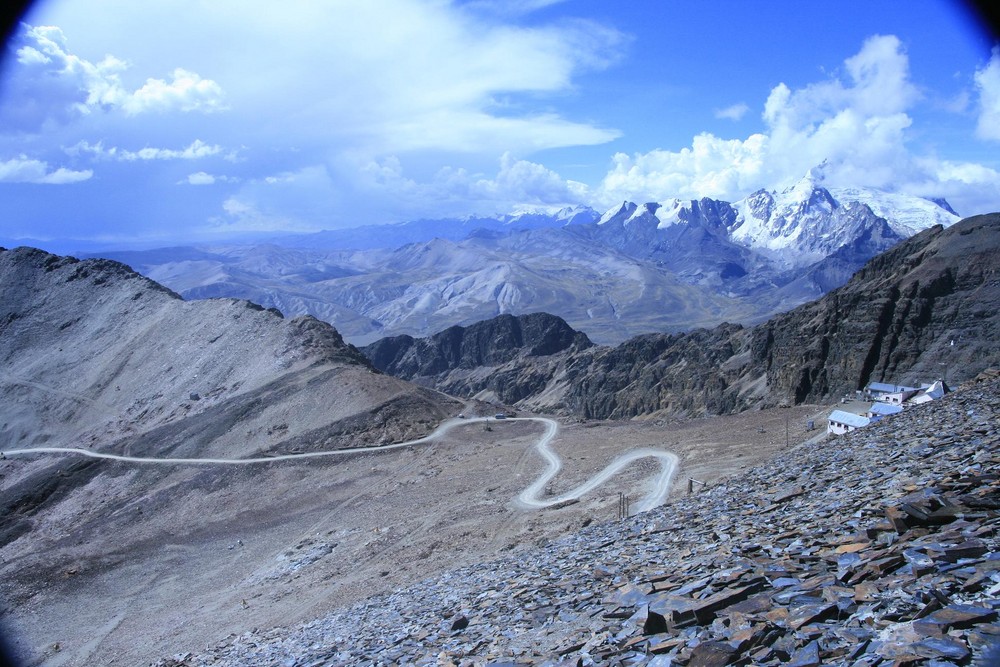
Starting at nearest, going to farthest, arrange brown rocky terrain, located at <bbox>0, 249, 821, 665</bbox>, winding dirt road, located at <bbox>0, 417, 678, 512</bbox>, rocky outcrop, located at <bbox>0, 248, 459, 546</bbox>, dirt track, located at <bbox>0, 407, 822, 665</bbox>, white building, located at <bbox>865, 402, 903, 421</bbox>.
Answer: dirt track, located at <bbox>0, 407, 822, 665</bbox> < brown rocky terrain, located at <bbox>0, 249, 821, 665</bbox> < winding dirt road, located at <bbox>0, 417, 678, 512</bbox> < white building, located at <bbox>865, 402, 903, 421</bbox> < rocky outcrop, located at <bbox>0, 248, 459, 546</bbox>

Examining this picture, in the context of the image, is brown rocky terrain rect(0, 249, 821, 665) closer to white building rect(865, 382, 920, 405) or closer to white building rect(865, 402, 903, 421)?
white building rect(865, 382, 920, 405)

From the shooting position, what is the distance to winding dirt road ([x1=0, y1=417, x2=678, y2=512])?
34.1m

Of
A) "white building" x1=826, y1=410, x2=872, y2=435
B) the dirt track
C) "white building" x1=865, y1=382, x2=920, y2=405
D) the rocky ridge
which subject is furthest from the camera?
"white building" x1=865, y1=382, x2=920, y2=405

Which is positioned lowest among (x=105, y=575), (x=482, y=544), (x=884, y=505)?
(x=105, y=575)

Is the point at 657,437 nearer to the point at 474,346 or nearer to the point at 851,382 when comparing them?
the point at 851,382

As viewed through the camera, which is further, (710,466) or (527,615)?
(710,466)

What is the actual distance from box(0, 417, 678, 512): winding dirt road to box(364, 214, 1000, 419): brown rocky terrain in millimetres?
24893

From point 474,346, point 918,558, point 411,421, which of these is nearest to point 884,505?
point 918,558

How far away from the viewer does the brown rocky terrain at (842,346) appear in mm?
56625

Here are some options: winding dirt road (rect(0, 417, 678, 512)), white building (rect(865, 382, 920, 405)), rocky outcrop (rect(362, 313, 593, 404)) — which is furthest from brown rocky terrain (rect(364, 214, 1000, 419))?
winding dirt road (rect(0, 417, 678, 512))

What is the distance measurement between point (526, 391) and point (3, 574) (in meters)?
84.6

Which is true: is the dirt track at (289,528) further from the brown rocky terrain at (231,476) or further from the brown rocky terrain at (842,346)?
the brown rocky terrain at (842,346)

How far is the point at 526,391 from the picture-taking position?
115m

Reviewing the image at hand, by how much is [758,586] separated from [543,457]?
3426 cm
